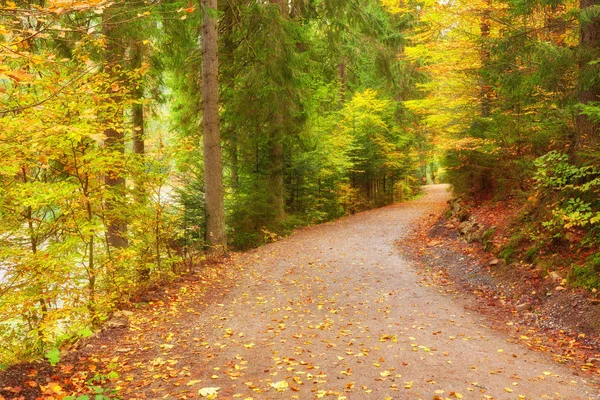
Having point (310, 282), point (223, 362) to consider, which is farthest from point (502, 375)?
point (310, 282)

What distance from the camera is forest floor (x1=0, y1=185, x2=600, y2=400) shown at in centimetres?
439

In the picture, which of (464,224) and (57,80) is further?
(464,224)

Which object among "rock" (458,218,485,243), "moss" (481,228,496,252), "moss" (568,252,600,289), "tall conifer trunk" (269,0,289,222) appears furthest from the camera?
"tall conifer trunk" (269,0,289,222)

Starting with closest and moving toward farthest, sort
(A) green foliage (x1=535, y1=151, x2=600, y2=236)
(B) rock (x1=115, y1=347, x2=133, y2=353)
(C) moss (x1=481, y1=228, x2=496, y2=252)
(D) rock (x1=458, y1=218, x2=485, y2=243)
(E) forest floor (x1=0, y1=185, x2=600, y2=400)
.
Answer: (E) forest floor (x1=0, y1=185, x2=600, y2=400), (B) rock (x1=115, y1=347, x2=133, y2=353), (A) green foliage (x1=535, y1=151, x2=600, y2=236), (C) moss (x1=481, y1=228, x2=496, y2=252), (D) rock (x1=458, y1=218, x2=485, y2=243)

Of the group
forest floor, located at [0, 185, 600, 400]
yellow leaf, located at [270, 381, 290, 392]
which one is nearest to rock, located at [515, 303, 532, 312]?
forest floor, located at [0, 185, 600, 400]

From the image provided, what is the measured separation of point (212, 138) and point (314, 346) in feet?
21.1

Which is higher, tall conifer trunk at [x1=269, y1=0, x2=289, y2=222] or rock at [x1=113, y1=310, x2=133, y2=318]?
tall conifer trunk at [x1=269, y1=0, x2=289, y2=222]

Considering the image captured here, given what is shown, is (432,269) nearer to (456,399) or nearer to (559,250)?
(559,250)

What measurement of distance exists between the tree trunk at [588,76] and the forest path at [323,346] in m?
3.69

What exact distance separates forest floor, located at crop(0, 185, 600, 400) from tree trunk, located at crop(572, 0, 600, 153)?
3.27 metres

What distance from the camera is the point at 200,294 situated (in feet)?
26.0

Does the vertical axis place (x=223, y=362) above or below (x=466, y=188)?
below

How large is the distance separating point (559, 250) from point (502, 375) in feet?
12.5

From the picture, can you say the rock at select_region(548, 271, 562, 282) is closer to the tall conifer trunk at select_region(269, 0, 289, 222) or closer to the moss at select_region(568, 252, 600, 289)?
the moss at select_region(568, 252, 600, 289)
